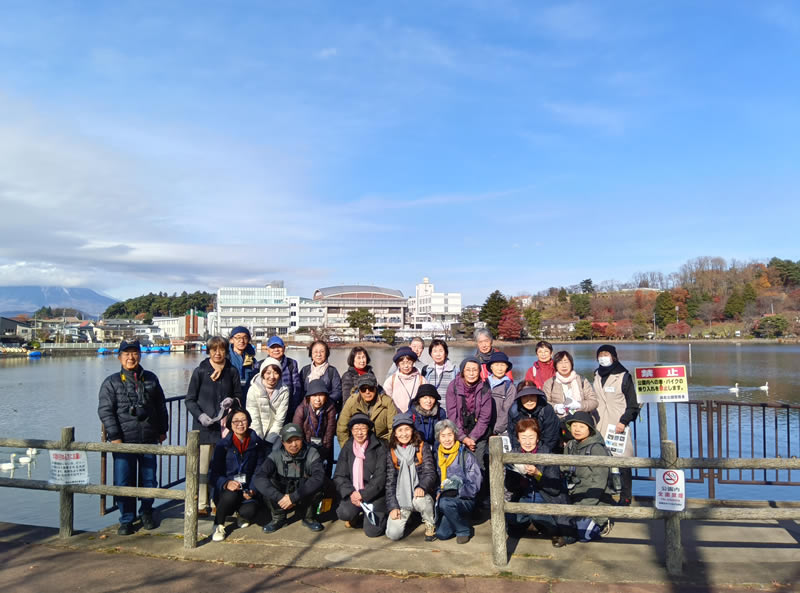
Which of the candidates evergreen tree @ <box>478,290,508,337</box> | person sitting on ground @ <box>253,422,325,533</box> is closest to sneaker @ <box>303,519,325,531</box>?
person sitting on ground @ <box>253,422,325,533</box>

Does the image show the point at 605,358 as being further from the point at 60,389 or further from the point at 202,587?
the point at 60,389

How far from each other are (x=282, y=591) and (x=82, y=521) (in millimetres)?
6809

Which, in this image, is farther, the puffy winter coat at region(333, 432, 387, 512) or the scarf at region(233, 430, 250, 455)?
the scarf at region(233, 430, 250, 455)

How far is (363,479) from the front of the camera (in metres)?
5.66

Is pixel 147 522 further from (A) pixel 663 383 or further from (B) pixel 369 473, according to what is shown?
(A) pixel 663 383

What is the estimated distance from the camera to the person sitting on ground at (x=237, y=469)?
18.3 ft

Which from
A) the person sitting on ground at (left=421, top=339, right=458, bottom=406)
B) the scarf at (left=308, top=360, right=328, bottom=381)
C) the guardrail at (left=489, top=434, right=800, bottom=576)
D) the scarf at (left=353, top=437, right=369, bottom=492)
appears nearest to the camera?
the guardrail at (left=489, top=434, right=800, bottom=576)

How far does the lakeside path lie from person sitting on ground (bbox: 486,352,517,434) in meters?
1.16

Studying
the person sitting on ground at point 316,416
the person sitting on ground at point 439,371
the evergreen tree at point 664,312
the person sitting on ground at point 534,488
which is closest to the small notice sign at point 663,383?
the person sitting on ground at point 534,488

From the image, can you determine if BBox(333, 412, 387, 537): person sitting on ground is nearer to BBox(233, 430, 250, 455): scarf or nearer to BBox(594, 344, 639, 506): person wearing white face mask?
BBox(233, 430, 250, 455): scarf

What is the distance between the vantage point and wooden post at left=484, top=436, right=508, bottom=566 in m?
4.66

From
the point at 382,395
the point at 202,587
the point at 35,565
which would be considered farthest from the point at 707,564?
the point at 35,565

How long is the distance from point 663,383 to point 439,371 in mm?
2664

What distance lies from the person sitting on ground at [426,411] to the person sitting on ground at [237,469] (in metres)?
1.77
